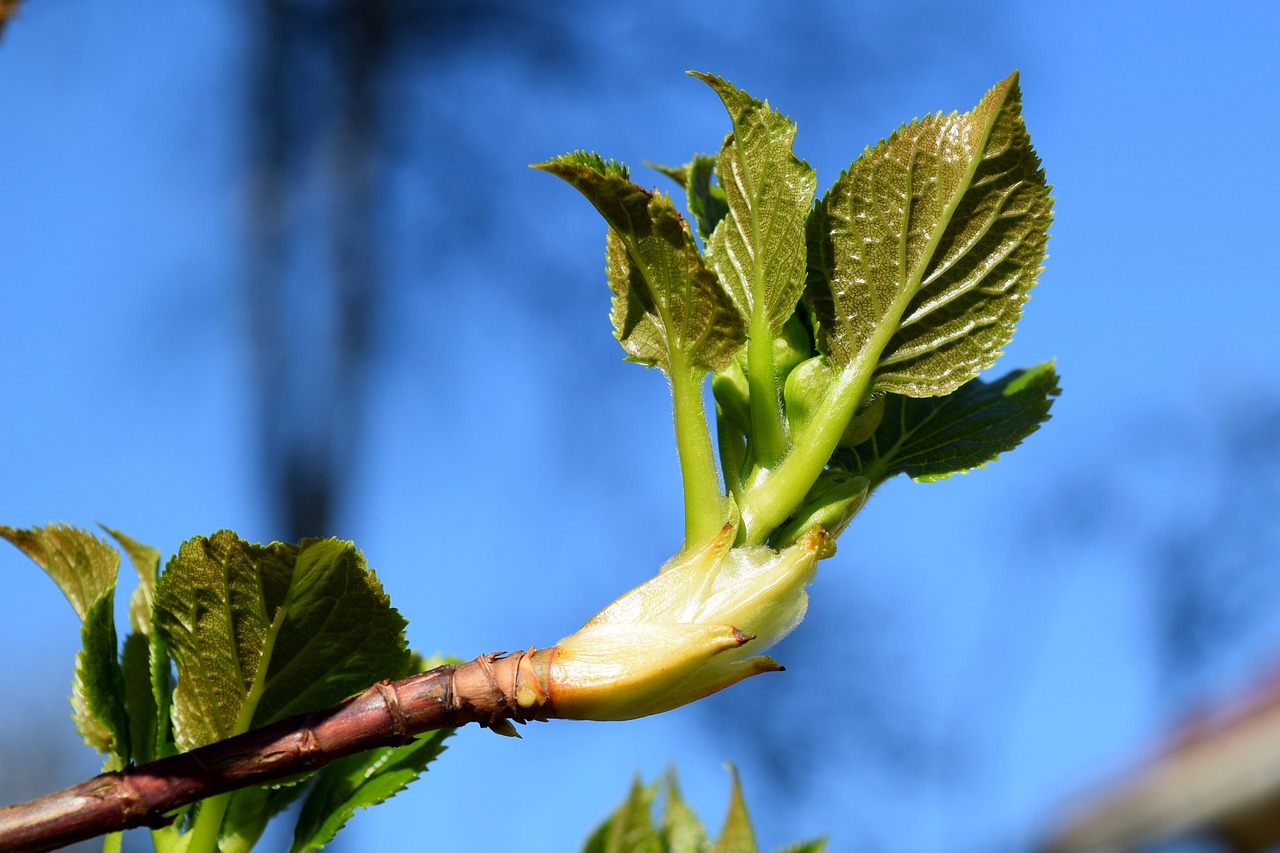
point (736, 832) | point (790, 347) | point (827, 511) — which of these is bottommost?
point (736, 832)

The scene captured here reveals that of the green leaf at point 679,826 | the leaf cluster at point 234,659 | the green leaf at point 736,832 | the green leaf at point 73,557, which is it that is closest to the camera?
the leaf cluster at point 234,659

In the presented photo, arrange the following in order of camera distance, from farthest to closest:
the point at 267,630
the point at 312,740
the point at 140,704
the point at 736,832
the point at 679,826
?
the point at 679,826
the point at 736,832
the point at 140,704
the point at 267,630
the point at 312,740

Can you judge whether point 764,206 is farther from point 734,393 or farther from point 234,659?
point 234,659

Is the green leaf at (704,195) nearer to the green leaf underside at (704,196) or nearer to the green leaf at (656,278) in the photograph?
the green leaf underside at (704,196)

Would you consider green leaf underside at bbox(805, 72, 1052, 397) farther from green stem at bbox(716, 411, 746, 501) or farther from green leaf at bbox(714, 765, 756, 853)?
green leaf at bbox(714, 765, 756, 853)

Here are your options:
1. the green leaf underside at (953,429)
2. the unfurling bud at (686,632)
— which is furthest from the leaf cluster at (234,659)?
the green leaf underside at (953,429)

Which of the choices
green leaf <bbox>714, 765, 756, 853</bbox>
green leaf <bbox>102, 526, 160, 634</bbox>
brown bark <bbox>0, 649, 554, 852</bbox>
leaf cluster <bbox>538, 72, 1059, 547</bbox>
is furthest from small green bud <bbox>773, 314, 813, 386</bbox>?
green leaf <bbox>102, 526, 160, 634</bbox>

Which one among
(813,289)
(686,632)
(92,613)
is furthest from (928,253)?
(92,613)

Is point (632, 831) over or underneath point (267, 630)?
underneath
